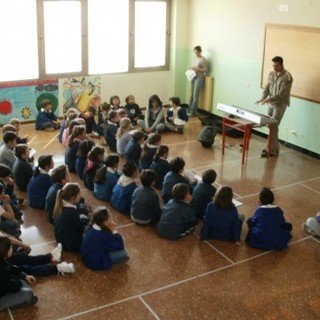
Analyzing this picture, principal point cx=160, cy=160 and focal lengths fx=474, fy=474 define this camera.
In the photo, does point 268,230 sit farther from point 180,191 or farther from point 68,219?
point 68,219

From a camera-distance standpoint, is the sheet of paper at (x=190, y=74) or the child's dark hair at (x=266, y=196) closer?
the child's dark hair at (x=266, y=196)

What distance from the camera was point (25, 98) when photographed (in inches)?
364

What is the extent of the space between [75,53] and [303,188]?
17.9ft

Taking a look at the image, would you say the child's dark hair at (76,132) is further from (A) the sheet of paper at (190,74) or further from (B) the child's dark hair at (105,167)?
(A) the sheet of paper at (190,74)

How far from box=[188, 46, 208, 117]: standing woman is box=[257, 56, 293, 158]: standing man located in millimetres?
2365

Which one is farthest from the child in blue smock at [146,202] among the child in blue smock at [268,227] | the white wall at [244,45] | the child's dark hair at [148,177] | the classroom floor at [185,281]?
the white wall at [244,45]

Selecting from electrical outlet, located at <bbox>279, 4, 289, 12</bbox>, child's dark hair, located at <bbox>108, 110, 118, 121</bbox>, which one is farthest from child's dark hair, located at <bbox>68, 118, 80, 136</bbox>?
electrical outlet, located at <bbox>279, 4, 289, 12</bbox>

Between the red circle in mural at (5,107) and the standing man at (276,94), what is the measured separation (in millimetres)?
A: 4756

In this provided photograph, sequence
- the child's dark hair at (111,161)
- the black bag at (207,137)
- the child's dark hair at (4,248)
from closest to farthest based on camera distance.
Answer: the child's dark hair at (4,248) < the child's dark hair at (111,161) < the black bag at (207,137)

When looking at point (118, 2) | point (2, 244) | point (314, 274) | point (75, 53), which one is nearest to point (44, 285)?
point (2, 244)

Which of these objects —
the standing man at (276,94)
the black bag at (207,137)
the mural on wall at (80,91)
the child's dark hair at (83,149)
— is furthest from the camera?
the mural on wall at (80,91)

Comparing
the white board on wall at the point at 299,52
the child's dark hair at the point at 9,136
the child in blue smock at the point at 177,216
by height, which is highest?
the white board on wall at the point at 299,52

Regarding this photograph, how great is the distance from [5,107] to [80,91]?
156 centimetres

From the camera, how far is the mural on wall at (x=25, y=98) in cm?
905
